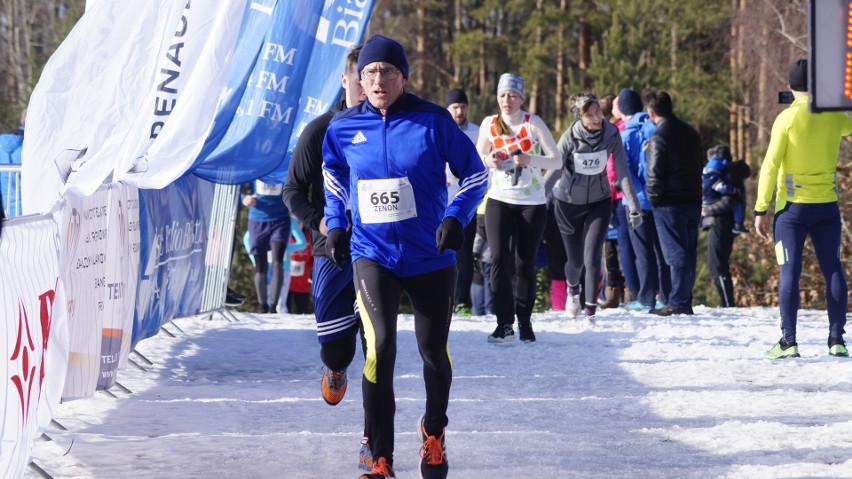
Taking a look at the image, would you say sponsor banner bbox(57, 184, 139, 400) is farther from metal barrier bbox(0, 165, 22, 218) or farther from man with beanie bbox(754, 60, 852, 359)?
man with beanie bbox(754, 60, 852, 359)

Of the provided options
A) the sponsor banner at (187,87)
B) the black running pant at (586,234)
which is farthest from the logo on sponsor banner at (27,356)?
the black running pant at (586,234)

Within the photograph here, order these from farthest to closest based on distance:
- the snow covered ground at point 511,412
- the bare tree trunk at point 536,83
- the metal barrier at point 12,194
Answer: the bare tree trunk at point 536,83 < the metal barrier at point 12,194 < the snow covered ground at point 511,412

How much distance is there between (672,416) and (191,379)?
10.8 feet

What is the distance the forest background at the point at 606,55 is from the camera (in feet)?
102

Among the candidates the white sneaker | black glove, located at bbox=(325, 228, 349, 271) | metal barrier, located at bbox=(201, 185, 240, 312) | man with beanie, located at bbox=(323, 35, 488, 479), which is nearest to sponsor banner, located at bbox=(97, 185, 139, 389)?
black glove, located at bbox=(325, 228, 349, 271)

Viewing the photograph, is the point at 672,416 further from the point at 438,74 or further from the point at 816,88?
the point at 438,74

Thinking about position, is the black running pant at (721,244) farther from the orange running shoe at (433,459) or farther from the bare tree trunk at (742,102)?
the bare tree trunk at (742,102)

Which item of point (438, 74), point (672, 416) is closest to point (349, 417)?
point (672, 416)

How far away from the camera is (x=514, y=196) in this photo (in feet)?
33.9

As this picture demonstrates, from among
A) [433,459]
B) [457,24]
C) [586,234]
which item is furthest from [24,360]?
[457,24]

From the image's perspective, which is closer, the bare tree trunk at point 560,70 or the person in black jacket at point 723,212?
the person in black jacket at point 723,212

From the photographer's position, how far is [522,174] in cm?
1032

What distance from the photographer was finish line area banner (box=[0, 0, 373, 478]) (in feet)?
17.8

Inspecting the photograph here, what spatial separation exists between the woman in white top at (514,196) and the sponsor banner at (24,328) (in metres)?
5.02
